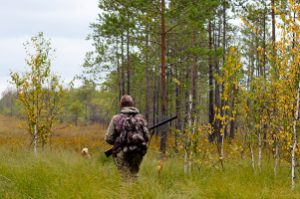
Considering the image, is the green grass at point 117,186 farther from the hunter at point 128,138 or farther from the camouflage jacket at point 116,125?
the camouflage jacket at point 116,125

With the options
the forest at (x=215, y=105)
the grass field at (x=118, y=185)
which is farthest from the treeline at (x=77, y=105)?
the grass field at (x=118, y=185)

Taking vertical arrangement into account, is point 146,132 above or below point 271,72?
below

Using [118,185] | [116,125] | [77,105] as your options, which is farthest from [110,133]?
[77,105]

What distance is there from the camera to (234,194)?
3055 mm

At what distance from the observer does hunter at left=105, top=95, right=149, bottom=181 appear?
3.80m

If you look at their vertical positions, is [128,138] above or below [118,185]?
above

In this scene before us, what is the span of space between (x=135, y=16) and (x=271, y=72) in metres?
5.12

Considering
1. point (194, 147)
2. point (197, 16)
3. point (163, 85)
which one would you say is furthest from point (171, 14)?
point (194, 147)

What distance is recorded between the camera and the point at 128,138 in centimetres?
377

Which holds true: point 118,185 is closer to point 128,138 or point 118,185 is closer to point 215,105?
point 128,138

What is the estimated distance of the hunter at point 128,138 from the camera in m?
3.80

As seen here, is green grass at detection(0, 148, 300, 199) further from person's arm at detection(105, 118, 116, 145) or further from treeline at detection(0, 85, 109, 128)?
treeline at detection(0, 85, 109, 128)

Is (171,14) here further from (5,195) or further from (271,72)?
(5,195)

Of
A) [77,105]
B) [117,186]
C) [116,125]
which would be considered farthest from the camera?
[77,105]
